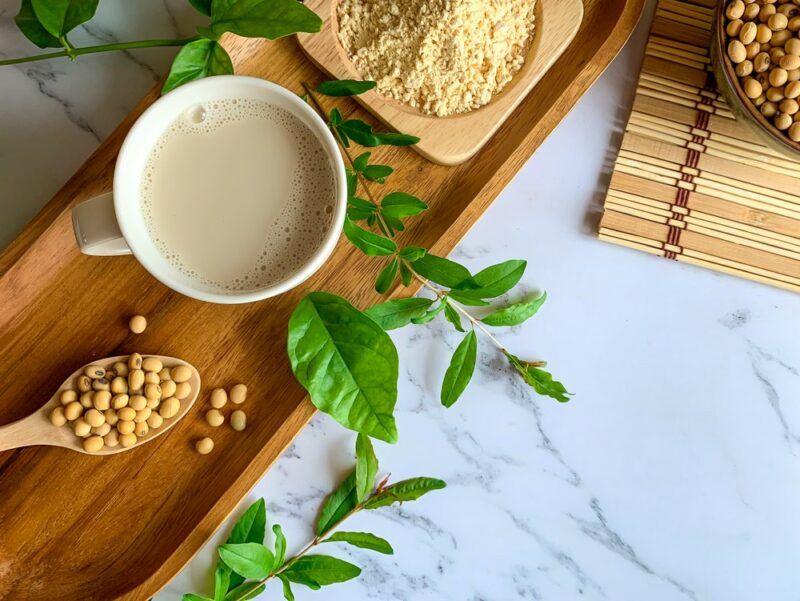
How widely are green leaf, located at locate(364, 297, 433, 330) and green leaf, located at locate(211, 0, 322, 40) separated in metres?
0.29

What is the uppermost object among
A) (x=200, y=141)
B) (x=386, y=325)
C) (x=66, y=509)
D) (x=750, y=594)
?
(x=200, y=141)

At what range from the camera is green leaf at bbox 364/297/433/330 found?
2.76ft

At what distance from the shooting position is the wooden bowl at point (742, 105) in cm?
87

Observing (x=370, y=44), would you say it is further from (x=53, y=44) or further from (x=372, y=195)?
(x=53, y=44)

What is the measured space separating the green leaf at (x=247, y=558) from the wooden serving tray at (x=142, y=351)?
45mm

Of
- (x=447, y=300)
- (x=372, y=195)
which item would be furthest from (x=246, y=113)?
(x=447, y=300)

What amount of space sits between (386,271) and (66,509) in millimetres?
448

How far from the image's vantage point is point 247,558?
2.82ft

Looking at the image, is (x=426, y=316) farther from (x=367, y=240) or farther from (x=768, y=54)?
(x=768, y=54)

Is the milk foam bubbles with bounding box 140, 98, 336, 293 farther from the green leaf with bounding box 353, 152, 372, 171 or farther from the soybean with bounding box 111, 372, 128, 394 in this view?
the soybean with bounding box 111, 372, 128, 394

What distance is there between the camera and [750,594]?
102 centimetres

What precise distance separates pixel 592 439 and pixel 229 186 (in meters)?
0.57

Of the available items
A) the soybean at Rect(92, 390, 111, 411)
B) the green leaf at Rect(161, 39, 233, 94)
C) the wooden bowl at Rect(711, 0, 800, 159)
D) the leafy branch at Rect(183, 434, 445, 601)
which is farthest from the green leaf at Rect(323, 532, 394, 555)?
the wooden bowl at Rect(711, 0, 800, 159)

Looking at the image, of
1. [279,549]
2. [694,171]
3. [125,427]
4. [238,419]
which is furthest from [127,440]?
[694,171]
